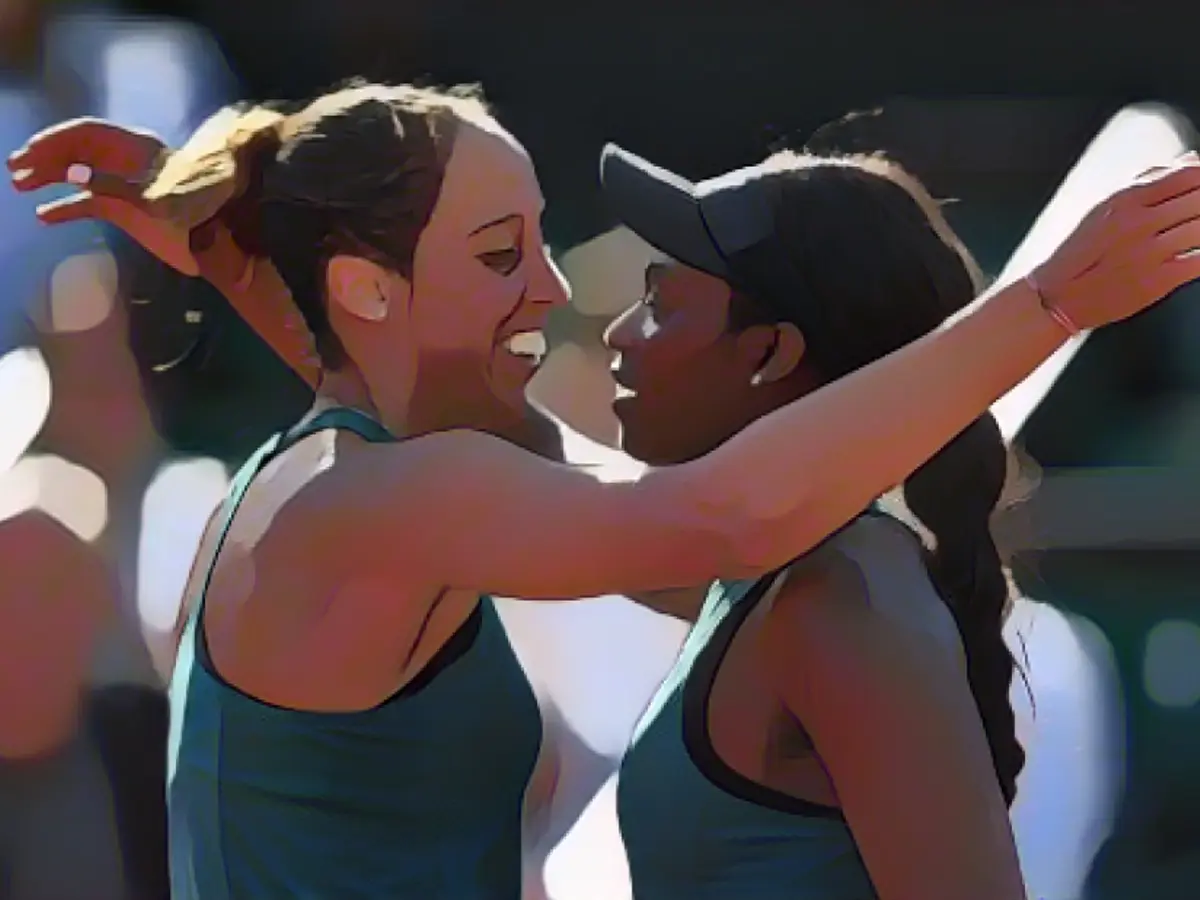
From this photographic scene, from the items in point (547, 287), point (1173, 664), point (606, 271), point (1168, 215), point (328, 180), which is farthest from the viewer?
point (1173, 664)

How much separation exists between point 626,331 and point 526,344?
0.26ft

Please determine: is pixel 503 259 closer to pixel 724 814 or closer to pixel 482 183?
pixel 482 183

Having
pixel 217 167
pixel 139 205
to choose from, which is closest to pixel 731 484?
pixel 217 167

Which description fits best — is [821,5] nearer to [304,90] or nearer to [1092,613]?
[304,90]

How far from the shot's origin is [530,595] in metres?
0.72

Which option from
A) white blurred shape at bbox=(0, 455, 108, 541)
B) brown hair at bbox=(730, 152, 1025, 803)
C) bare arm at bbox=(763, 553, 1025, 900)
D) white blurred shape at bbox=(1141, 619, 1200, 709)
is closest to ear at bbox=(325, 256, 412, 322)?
brown hair at bbox=(730, 152, 1025, 803)

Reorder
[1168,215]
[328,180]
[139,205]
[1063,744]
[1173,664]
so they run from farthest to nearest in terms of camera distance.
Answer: [1173,664], [1063,744], [139,205], [328,180], [1168,215]

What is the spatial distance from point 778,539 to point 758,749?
14 cm

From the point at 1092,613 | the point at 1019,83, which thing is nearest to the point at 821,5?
the point at 1019,83

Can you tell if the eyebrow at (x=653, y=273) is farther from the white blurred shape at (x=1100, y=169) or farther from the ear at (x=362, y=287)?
the white blurred shape at (x=1100, y=169)

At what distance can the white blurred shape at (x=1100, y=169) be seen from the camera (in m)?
1.26

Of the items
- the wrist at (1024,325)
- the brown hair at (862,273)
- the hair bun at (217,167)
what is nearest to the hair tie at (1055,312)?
the wrist at (1024,325)

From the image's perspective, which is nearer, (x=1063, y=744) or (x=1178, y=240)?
(x=1178, y=240)

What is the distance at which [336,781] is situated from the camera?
75 centimetres
